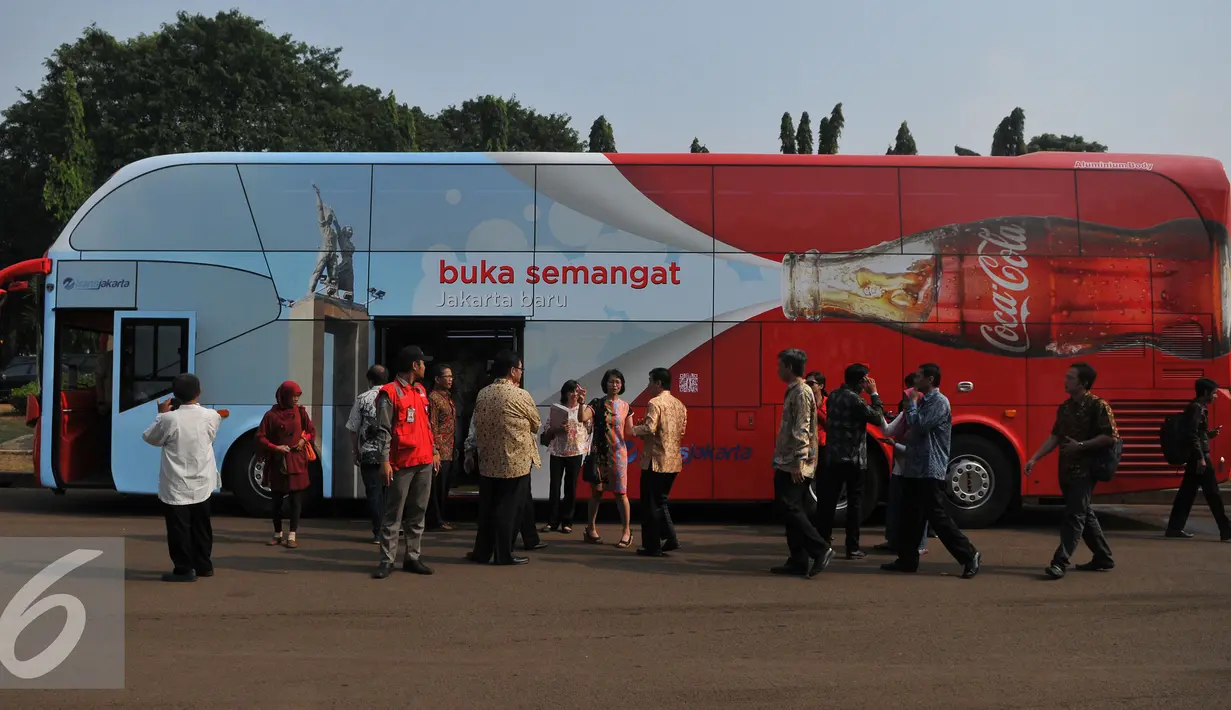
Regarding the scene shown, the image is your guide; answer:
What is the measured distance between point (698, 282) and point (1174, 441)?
197 inches

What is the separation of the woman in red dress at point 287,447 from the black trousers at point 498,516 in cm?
185

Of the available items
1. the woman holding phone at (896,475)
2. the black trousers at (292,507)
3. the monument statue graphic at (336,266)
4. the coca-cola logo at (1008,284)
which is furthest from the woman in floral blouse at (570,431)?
the coca-cola logo at (1008,284)

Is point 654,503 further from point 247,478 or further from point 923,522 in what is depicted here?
point 247,478

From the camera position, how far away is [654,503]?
9.41m

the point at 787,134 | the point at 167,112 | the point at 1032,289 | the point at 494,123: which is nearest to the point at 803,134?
the point at 787,134

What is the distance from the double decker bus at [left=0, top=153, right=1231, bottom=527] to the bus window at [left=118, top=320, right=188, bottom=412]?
3cm

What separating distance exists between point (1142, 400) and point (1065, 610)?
15.2ft

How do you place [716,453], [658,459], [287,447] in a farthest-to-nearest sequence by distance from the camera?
[716,453]
[287,447]
[658,459]

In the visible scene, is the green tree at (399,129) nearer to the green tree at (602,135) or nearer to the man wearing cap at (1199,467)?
the green tree at (602,135)

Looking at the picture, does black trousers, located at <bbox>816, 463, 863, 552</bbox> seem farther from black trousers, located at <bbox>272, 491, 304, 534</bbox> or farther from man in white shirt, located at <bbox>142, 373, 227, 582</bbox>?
man in white shirt, located at <bbox>142, 373, 227, 582</bbox>

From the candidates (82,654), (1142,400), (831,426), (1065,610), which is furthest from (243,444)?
(1142,400)

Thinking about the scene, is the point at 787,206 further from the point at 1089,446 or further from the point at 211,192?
the point at 211,192

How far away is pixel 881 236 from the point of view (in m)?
11.3

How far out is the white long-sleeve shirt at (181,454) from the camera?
8.02 metres
